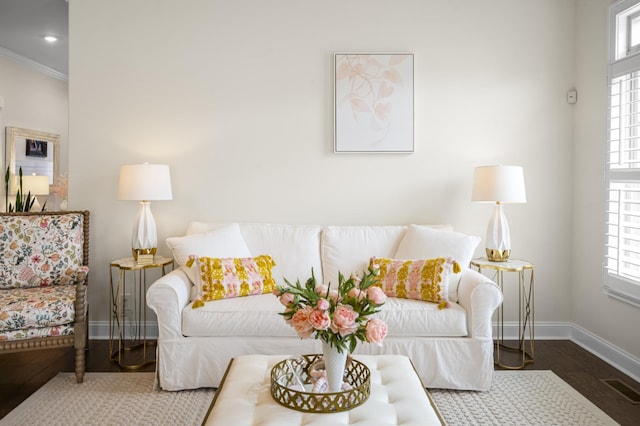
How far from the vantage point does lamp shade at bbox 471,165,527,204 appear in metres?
3.41

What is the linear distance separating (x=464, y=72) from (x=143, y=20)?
2.69m

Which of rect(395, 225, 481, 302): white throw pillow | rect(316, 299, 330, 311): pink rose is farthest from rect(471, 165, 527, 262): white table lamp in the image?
rect(316, 299, 330, 311): pink rose

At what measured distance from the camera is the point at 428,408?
185 centimetres

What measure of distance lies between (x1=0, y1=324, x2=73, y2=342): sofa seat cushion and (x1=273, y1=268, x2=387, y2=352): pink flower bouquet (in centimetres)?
186

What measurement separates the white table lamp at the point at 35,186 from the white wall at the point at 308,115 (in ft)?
8.31

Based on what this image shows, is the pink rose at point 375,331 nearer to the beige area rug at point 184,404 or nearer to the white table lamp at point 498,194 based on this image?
the beige area rug at point 184,404

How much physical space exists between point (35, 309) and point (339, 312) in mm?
2176

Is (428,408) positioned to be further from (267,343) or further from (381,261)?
(381,261)

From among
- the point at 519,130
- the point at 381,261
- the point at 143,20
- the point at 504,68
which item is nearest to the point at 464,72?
the point at 504,68

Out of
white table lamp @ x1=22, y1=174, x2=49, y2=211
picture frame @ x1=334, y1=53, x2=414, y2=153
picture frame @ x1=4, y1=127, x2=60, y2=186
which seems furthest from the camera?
white table lamp @ x1=22, y1=174, x2=49, y2=211

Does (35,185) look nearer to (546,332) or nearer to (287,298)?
(287,298)

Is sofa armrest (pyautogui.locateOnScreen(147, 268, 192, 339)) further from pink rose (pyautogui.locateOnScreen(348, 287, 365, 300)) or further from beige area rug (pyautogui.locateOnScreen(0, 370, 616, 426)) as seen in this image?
pink rose (pyautogui.locateOnScreen(348, 287, 365, 300))

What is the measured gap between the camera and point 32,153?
19.8 feet

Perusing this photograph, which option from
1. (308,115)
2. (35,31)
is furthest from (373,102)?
(35,31)
